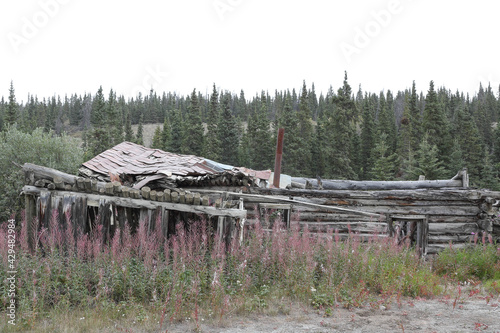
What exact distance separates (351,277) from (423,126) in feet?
141

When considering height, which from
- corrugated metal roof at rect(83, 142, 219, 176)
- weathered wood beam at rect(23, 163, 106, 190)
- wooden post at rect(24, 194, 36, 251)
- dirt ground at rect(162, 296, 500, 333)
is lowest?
dirt ground at rect(162, 296, 500, 333)

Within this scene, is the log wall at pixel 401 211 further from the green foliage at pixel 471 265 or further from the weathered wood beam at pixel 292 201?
the green foliage at pixel 471 265

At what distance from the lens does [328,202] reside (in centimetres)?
1126

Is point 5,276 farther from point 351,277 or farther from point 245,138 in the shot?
point 245,138

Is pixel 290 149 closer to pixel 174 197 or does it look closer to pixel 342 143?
pixel 342 143

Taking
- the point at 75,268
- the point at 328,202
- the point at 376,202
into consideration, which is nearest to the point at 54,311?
the point at 75,268

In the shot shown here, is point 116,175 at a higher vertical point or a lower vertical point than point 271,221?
higher

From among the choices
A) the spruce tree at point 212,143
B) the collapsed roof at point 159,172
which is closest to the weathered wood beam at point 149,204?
the collapsed roof at point 159,172

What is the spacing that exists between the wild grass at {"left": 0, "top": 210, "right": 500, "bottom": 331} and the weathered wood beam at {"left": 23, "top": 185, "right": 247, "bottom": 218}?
0.39m

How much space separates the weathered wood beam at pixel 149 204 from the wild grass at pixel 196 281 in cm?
39

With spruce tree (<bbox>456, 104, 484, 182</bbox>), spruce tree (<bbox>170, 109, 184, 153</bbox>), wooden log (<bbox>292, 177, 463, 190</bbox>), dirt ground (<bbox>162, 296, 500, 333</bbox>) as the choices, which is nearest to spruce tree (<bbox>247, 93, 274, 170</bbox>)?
spruce tree (<bbox>170, 109, 184, 153</bbox>)

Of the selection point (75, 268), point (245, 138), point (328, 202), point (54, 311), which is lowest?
point (54, 311)

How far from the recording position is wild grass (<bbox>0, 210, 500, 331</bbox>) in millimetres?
5148

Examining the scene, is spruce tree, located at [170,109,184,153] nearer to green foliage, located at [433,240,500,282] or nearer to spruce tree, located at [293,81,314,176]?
spruce tree, located at [293,81,314,176]
